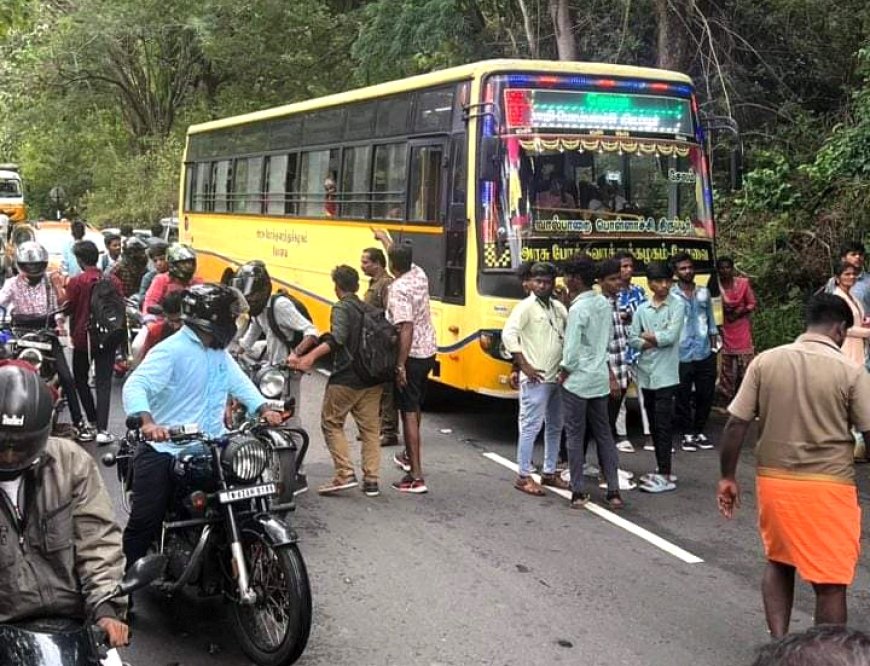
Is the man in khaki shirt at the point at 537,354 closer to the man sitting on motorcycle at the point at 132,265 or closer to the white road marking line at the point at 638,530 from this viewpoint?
the white road marking line at the point at 638,530

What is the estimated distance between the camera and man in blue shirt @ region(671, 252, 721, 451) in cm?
935

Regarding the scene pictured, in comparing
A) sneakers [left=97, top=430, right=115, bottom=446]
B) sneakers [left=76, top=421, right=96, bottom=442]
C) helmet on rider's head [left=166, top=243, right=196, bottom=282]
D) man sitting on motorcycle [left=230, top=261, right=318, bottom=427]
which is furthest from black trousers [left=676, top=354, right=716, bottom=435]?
sneakers [left=76, top=421, right=96, bottom=442]

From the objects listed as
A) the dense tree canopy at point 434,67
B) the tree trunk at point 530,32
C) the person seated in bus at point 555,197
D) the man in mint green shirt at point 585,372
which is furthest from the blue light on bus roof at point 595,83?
the tree trunk at point 530,32

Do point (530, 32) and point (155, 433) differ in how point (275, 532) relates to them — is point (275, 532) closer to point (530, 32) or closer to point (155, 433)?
point (155, 433)

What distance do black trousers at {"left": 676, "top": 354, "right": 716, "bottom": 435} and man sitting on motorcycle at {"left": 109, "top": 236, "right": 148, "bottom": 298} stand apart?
6.01 m

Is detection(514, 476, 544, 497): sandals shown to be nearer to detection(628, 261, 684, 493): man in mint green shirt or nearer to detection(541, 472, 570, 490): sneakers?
detection(541, 472, 570, 490): sneakers

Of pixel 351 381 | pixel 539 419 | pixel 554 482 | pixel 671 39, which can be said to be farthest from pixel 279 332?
pixel 671 39

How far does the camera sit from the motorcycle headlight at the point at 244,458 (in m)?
4.80

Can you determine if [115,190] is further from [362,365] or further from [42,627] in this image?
[42,627]

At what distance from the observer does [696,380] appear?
31.3 feet

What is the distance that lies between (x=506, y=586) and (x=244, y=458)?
1843mm

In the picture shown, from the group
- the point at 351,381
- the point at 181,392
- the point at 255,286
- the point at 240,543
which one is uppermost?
the point at 255,286

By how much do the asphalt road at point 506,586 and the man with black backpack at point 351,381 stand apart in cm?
21

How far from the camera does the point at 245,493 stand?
4770mm
